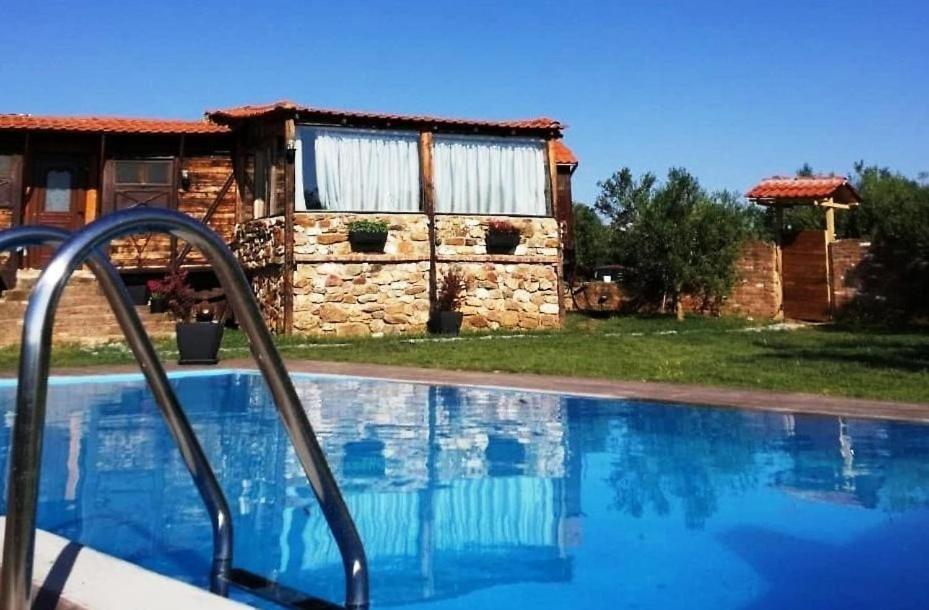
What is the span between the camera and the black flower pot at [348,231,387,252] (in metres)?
18.5

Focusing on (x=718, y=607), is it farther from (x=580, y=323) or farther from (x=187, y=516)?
(x=580, y=323)

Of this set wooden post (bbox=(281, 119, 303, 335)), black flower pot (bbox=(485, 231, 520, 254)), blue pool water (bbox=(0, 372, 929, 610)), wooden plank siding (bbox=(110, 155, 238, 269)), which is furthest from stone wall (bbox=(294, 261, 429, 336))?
blue pool water (bbox=(0, 372, 929, 610))

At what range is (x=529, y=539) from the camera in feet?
17.1

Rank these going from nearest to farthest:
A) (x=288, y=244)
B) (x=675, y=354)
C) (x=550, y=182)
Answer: (x=675, y=354) → (x=288, y=244) → (x=550, y=182)

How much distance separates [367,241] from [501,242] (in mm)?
3318

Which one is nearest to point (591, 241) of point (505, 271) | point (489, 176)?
point (489, 176)

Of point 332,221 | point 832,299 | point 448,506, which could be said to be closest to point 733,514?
point 448,506

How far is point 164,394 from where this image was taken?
3.76m

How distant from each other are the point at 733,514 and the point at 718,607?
1.93 m

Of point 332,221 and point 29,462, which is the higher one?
point 332,221

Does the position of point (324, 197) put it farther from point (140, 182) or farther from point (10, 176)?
point (10, 176)

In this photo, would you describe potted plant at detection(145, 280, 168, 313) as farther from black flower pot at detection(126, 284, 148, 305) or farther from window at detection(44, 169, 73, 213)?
window at detection(44, 169, 73, 213)

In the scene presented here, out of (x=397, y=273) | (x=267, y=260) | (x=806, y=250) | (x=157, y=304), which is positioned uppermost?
(x=806, y=250)

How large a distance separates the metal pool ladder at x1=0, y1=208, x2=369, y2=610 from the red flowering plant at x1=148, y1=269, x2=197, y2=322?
15.2 metres
